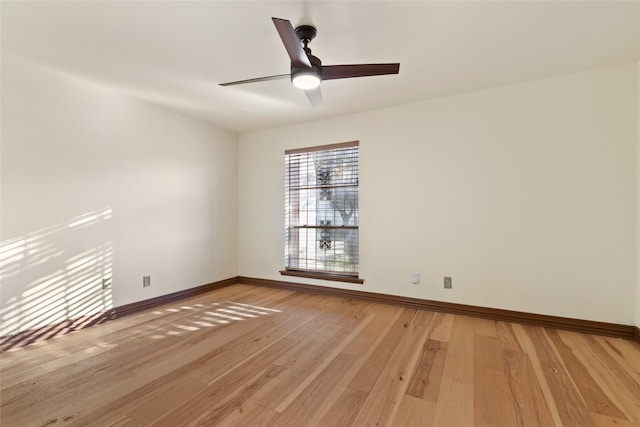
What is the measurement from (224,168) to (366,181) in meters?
2.33

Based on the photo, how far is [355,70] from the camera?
2.05 meters

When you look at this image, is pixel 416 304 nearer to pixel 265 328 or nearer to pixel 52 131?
pixel 265 328

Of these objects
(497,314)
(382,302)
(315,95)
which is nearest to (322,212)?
(382,302)

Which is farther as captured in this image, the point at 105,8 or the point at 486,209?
the point at 486,209

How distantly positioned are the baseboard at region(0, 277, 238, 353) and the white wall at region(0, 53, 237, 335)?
6 centimetres

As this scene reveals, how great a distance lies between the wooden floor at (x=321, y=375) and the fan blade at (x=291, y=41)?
2.11 metres

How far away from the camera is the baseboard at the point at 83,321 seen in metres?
2.43

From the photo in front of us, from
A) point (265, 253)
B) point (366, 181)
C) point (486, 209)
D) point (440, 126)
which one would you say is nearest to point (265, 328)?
point (265, 253)

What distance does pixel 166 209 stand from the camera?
3.70 meters

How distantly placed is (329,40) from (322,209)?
234 cm

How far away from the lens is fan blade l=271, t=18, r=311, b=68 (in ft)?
5.19

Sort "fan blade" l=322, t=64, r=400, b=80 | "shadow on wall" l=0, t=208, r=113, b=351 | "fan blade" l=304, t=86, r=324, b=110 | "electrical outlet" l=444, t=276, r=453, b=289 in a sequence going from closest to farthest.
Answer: "fan blade" l=322, t=64, r=400, b=80, "fan blade" l=304, t=86, r=324, b=110, "shadow on wall" l=0, t=208, r=113, b=351, "electrical outlet" l=444, t=276, r=453, b=289

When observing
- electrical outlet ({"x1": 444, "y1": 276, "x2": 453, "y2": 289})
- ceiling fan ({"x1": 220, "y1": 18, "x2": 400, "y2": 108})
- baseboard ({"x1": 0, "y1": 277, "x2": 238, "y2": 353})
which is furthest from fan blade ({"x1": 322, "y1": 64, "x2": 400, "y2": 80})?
baseboard ({"x1": 0, "y1": 277, "x2": 238, "y2": 353})

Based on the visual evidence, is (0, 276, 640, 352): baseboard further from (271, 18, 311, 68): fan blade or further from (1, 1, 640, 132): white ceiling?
(271, 18, 311, 68): fan blade
